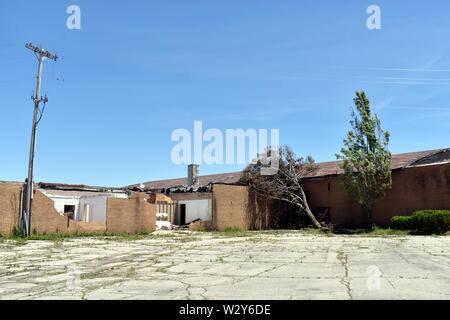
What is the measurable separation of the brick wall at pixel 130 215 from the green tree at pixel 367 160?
11.9 m

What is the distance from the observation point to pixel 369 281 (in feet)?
20.3

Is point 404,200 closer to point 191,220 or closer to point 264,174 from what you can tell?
point 264,174

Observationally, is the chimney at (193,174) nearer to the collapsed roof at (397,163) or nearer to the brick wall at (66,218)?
the collapsed roof at (397,163)

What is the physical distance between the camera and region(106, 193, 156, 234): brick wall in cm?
2089

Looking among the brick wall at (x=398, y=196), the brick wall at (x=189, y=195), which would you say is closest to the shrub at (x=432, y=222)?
the brick wall at (x=398, y=196)

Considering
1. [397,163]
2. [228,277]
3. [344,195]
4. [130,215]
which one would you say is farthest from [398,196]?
[228,277]

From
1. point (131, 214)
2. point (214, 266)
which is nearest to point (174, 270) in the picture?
point (214, 266)

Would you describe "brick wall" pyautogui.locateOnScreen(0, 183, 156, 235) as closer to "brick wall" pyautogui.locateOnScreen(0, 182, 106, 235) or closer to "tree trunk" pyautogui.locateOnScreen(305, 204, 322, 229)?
"brick wall" pyautogui.locateOnScreen(0, 182, 106, 235)

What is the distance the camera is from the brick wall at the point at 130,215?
2089 centimetres

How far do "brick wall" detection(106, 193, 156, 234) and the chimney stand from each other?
447 inches

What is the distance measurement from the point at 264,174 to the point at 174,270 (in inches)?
793

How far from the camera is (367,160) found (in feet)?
77.8

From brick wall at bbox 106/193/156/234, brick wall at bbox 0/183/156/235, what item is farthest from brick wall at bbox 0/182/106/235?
brick wall at bbox 106/193/156/234

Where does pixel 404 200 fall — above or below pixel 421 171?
below
